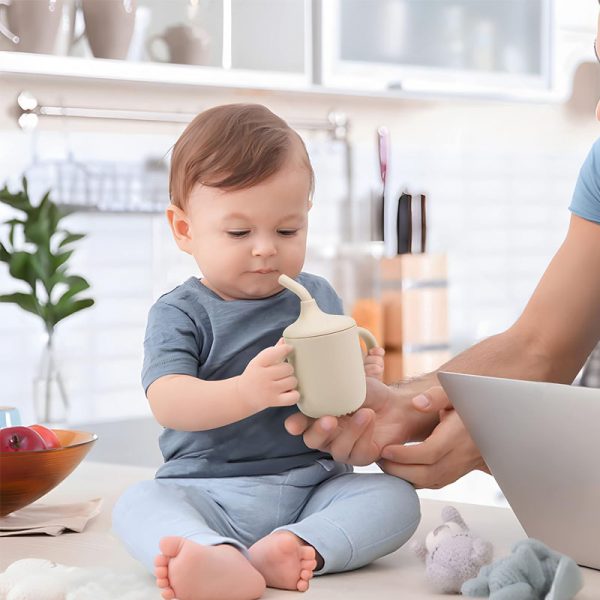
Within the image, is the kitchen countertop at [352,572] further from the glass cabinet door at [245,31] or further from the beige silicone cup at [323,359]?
the glass cabinet door at [245,31]

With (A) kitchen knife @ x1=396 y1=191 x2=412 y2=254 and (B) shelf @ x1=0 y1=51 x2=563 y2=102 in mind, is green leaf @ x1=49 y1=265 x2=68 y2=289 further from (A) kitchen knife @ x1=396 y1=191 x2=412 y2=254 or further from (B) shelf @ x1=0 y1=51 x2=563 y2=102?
(A) kitchen knife @ x1=396 y1=191 x2=412 y2=254

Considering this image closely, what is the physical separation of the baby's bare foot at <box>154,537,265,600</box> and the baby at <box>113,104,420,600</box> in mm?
52

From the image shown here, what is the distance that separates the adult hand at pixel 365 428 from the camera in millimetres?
1010

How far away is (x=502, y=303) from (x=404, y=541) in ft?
8.86

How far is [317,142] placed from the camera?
3219 mm

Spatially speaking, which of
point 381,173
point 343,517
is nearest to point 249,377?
point 343,517

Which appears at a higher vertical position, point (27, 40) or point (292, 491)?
point (27, 40)

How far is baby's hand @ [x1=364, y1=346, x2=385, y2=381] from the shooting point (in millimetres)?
1113

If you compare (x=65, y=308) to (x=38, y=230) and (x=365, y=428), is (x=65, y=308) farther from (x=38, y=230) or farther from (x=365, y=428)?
(x=365, y=428)

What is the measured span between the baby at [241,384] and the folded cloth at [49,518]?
14 cm

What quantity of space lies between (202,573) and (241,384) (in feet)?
0.60

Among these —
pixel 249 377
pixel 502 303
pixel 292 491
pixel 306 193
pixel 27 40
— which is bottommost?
pixel 502 303

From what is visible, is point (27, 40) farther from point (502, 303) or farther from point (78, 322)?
point (502, 303)

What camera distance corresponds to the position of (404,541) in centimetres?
101
